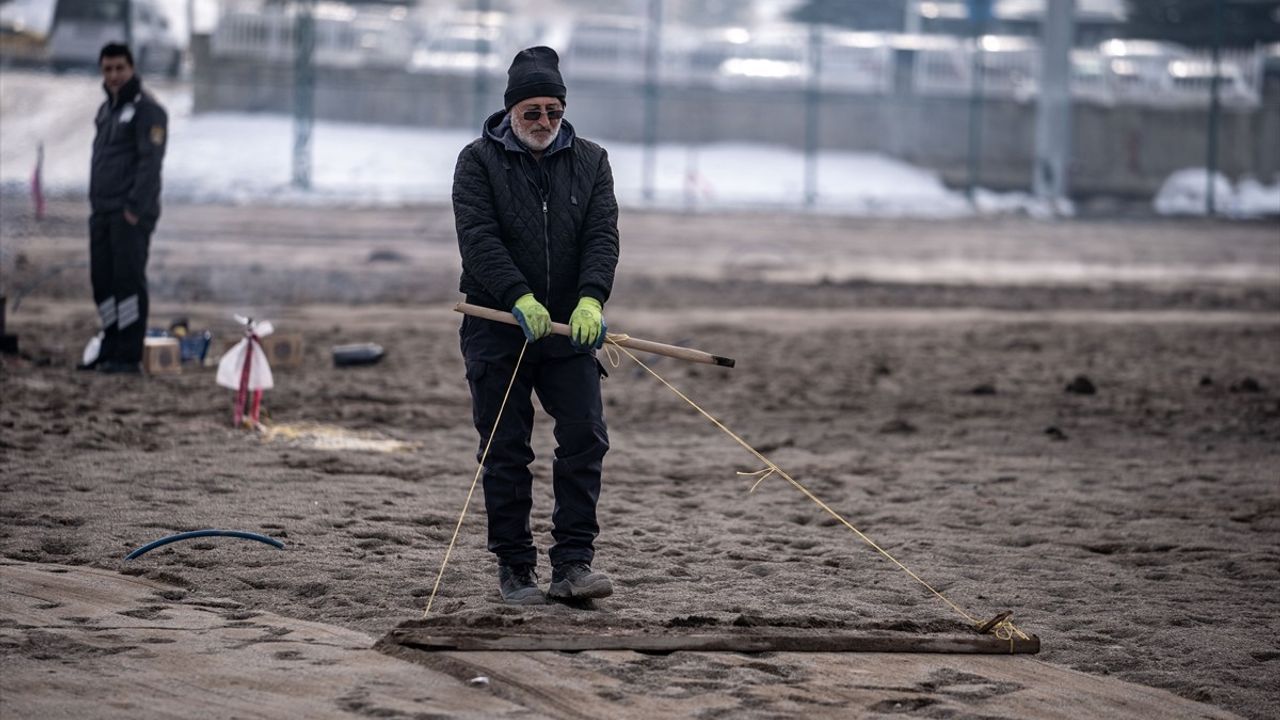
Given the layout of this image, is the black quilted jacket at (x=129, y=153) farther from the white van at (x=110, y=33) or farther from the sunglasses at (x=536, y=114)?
the white van at (x=110, y=33)

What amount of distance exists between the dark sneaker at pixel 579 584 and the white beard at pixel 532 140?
5.22 feet

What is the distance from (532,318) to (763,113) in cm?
3010

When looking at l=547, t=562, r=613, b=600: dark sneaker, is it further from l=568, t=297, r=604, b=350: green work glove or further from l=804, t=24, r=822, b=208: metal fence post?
l=804, t=24, r=822, b=208: metal fence post

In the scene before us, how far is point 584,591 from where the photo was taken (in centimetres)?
592

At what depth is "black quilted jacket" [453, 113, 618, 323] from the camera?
5898 mm

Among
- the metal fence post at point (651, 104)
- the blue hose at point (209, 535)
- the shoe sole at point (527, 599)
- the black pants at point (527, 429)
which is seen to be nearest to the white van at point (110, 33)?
the metal fence post at point (651, 104)

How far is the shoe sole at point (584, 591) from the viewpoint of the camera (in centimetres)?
592

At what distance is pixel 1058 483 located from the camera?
8.97 meters

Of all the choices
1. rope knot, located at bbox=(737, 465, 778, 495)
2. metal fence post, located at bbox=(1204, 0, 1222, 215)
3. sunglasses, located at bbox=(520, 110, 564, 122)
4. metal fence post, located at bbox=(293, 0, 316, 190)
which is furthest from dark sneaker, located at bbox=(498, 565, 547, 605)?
metal fence post, located at bbox=(1204, 0, 1222, 215)

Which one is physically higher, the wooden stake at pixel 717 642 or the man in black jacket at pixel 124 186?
the man in black jacket at pixel 124 186

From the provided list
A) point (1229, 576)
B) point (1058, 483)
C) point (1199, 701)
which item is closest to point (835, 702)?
point (1199, 701)

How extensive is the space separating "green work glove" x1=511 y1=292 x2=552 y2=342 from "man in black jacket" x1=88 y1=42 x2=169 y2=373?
20.0 feet

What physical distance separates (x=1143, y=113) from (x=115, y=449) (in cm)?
3021

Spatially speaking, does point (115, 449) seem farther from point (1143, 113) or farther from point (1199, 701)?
point (1143, 113)
